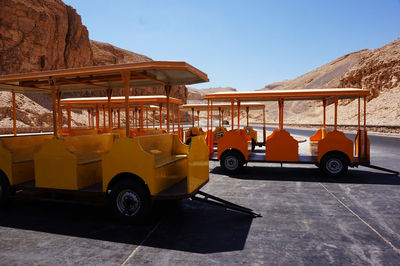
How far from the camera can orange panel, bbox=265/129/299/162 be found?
27.6 feet

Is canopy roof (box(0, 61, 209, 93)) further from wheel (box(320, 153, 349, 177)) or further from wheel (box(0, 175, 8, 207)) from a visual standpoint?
wheel (box(320, 153, 349, 177))

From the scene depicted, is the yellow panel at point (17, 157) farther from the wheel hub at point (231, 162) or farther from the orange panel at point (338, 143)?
the orange panel at point (338, 143)

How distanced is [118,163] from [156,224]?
116cm

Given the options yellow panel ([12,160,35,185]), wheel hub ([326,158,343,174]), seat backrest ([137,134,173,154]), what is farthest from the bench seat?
wheel hub ([326,158,343,174])

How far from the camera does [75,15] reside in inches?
2174

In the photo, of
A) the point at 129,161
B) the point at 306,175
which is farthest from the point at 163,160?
the point at 306,175

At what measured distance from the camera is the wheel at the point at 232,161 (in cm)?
881

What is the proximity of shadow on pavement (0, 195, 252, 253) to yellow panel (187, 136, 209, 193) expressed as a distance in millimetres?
597

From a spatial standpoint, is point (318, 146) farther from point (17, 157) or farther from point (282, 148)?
point (17, 157)

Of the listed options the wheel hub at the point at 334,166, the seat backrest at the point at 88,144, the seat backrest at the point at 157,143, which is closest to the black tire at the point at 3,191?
the seat backrest at the point at 88,144

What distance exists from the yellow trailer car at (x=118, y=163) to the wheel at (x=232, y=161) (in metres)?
3.00

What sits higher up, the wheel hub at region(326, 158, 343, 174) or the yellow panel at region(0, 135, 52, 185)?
the yellow panel at region(0, 135, 52, 185)

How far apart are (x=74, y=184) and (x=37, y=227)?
829 millimetres

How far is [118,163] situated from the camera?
4559 millimetres
